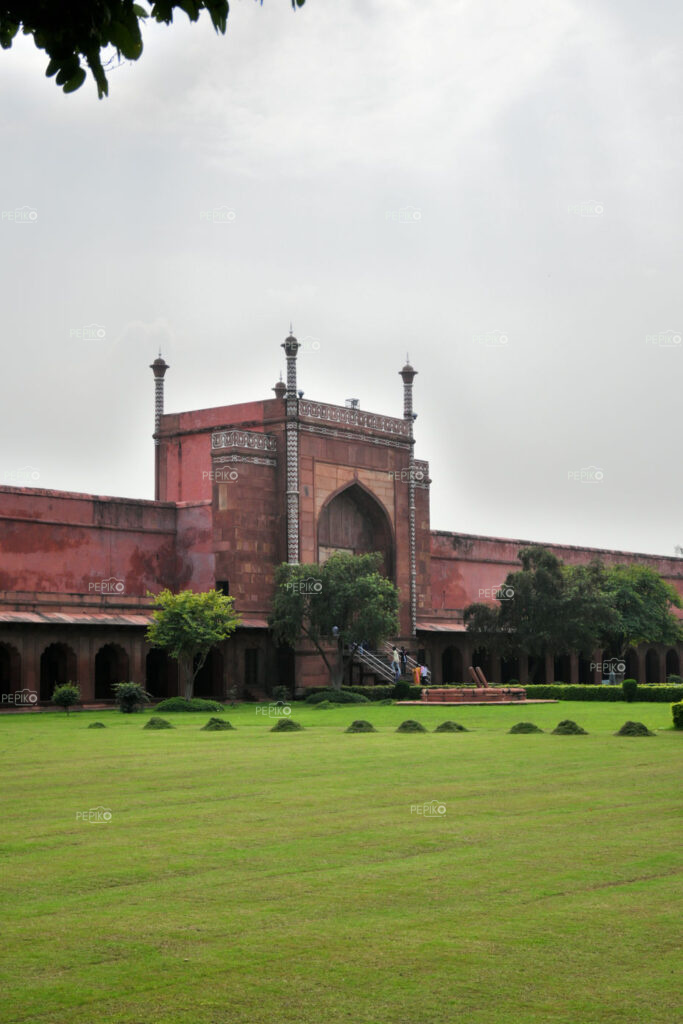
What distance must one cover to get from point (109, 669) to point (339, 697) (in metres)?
7.65

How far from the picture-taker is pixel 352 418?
1778 inches

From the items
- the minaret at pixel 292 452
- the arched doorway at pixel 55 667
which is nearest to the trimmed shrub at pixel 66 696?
the arched doorway at pixel 55 667

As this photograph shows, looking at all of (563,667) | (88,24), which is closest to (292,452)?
(563,667)

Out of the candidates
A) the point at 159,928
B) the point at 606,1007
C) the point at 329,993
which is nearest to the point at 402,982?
the point at 329,993

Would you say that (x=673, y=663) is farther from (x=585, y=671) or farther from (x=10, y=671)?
(x=10, y=671)

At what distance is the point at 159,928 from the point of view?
718cm

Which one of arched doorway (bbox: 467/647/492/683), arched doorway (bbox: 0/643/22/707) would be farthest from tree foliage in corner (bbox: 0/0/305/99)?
arched doorway (bbox: 467/647/492/683)

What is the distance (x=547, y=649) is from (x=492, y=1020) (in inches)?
1506

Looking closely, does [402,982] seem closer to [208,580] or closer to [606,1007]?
[606,1007]

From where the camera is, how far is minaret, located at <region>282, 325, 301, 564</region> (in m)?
42.1

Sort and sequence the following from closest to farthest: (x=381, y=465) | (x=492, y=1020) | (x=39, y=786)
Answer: (x=492, y=1020), (x=39, y=786), (x=381, y=465)

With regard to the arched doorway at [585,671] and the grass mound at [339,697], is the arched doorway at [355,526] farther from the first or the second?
the arched doorway at [585,671]

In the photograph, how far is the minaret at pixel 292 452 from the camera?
42062 millimetres

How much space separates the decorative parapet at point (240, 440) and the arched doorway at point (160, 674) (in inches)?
269
